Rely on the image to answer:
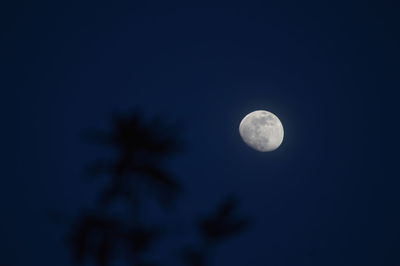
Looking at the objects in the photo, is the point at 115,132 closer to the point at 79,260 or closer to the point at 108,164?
the point at 108,164

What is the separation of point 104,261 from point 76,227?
1487mm

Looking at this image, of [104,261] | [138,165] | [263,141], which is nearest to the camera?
[104,261]

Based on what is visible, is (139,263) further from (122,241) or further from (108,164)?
(108,164)

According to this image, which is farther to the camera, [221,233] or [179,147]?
[221,233]

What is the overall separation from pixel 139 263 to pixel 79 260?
70.6 inches

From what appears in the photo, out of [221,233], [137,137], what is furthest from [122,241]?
[221,233]

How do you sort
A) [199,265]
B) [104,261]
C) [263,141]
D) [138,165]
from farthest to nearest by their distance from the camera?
[263,141] < [199,265] < [138,165] < [104,261]

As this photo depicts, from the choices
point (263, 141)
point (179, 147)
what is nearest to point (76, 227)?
point (179, 147)

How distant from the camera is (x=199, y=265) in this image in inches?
603

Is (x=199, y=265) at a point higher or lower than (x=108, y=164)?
lower

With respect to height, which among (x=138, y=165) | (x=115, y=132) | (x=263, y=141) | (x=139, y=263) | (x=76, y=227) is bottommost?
(x=139, y=263)

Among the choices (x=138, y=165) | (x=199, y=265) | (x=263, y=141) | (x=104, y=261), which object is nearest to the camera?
(x=104, y=261)

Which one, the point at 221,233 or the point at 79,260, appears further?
the point at 221,233

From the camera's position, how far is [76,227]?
12398 mm
